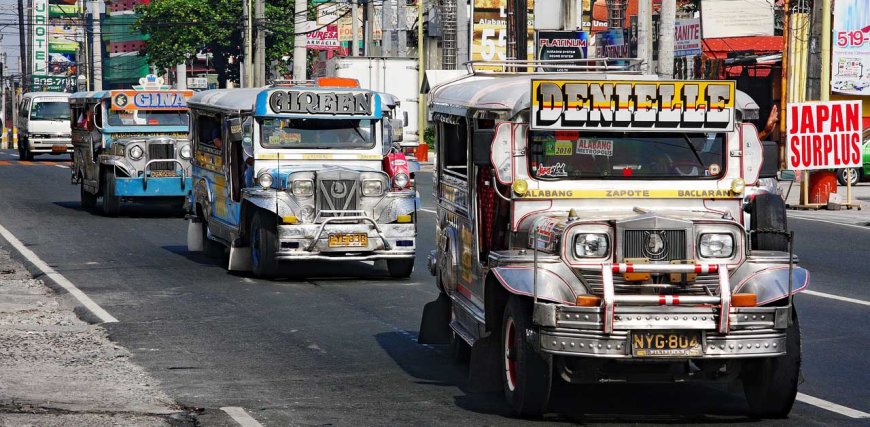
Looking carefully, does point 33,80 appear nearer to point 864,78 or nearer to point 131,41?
point 131,41

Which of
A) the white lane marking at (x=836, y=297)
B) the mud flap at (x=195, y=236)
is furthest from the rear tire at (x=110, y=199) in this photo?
the white lane marking at (x=836, y=297)

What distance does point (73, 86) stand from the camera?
13325cm

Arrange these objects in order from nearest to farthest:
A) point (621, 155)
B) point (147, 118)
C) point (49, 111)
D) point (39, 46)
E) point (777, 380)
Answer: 1. point (777, 380)
2. point (621, 155)
3. point (147, 118)
4. point (49, 111)
5. point (39, 46)

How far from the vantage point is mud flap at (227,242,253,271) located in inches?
712

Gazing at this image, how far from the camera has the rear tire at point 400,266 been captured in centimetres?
1764

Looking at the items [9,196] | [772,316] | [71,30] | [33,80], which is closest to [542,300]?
[772,316]

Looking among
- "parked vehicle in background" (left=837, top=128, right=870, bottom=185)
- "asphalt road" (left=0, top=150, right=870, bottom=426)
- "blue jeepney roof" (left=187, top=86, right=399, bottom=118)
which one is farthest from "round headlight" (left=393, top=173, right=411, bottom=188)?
"parked vehicle in background" (left=837, top=128, right=870, bottom=185)

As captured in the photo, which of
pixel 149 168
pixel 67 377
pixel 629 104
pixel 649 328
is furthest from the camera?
pixel 149 168

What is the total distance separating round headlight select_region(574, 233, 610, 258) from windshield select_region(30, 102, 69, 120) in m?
47.1

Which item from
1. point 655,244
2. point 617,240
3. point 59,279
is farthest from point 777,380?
point 59,279

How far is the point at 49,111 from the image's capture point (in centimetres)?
5331

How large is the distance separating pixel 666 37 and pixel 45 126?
30.0 meters

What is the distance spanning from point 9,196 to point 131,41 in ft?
294

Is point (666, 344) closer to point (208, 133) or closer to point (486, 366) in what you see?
point (486, 366)
